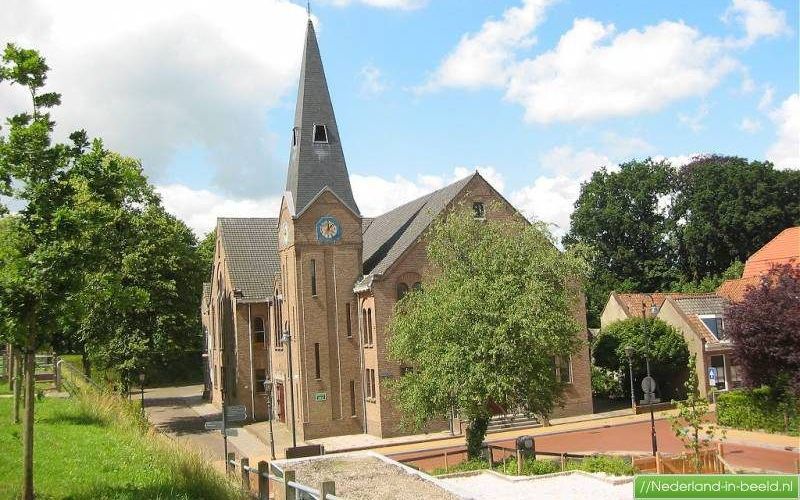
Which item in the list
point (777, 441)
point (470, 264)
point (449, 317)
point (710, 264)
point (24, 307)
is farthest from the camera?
point (710, 264)

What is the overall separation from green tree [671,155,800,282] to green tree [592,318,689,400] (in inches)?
990

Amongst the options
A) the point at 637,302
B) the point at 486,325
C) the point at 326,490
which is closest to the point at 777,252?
the point at 637,302

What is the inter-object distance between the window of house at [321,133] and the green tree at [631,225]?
34.4m

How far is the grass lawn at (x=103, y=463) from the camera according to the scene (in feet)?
42.8

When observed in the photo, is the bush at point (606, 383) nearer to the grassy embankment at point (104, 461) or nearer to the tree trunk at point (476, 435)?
the tree trunk at point (476, 435)

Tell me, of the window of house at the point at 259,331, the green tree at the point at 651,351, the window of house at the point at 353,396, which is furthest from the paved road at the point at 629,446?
the window of house at the point at 259,331

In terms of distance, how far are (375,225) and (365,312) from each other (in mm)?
11514

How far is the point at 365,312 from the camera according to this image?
115 ft

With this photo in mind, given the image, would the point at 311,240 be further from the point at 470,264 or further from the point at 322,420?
the point at 470,264

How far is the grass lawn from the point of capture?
42.8ft

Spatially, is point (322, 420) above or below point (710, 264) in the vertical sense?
below

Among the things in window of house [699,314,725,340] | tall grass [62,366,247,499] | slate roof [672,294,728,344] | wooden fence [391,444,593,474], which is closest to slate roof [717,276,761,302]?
slate roof [672,294,728,344]

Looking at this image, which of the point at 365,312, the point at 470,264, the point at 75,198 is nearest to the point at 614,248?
the point at 365,312

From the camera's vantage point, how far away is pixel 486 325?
75.3ft
